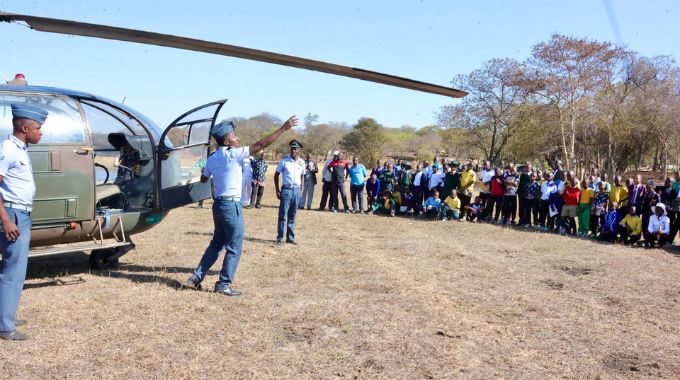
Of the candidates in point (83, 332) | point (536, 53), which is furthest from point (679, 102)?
point (83, 332)

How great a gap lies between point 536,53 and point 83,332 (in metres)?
29.6

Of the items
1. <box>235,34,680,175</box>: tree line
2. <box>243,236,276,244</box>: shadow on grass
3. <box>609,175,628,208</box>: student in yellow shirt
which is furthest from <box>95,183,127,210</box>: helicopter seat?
<box>235,34,680,175</box>: tree line

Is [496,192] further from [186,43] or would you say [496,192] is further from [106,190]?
[186,43]

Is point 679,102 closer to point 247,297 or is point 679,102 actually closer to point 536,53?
point 536,53

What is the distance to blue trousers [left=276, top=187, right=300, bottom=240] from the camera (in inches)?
364

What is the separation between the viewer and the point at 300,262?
26.2 feet

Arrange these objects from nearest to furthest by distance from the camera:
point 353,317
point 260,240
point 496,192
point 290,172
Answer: point 353,317 → point 290,172 → point 260,240 → point 496,192

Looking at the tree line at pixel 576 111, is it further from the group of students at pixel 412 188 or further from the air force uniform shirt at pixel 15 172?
the air force uniform shirt at pixel 15 172

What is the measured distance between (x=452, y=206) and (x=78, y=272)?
9783 mm

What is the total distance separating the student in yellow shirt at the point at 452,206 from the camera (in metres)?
14.4

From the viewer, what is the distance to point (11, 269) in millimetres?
4457

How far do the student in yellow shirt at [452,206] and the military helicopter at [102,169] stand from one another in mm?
8502

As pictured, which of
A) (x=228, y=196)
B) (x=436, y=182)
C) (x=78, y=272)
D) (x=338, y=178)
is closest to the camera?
(x=228, y=196)

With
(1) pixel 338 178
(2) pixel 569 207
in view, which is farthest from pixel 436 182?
(2) pixel 569 207
